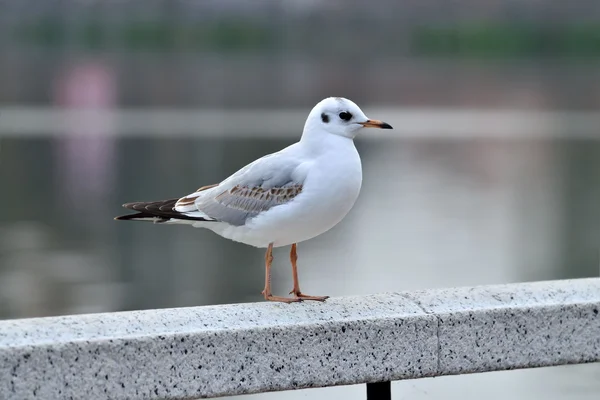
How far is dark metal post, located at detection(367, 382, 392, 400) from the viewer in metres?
3.83

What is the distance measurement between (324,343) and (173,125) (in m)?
48.9

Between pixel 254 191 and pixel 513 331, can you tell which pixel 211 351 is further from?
pixel 254 191

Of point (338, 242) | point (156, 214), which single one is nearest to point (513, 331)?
point (156, 214)

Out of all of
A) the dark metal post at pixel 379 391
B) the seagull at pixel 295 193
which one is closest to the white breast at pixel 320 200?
the seagull at pixel 295 193

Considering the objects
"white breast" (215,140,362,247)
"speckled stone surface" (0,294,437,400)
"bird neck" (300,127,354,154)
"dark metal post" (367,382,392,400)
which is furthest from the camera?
"bird neck" (300,127,354,154)

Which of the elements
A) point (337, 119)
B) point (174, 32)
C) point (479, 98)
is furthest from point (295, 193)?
point (174, 32)

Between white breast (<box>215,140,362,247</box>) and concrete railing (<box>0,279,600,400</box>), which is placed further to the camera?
white breast (<box>215,140,362,247</box>)

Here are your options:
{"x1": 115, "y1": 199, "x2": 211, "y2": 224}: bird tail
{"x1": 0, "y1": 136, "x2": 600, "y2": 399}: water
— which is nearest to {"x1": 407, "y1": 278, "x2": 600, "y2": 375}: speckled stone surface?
{"x1": 115, "y1": 199, "x2": 211, "y2": 224}: bird tail

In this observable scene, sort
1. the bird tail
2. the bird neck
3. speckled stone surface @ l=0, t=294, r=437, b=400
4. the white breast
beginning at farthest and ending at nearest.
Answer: the bird tail, the bird neck, the white breast, speckled stone surface @ l=0, t=294, r=437, b=400

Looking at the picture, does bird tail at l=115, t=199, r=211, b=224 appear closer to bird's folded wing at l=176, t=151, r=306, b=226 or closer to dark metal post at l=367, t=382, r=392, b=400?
bird's folded wing at l=176, t=151, r=306, b=226

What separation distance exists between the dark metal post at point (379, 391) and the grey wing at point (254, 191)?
117 centimetres

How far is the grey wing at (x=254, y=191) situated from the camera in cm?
482

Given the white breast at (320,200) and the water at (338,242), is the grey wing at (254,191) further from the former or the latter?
the water at (338,242)

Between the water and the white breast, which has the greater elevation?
the white breast
